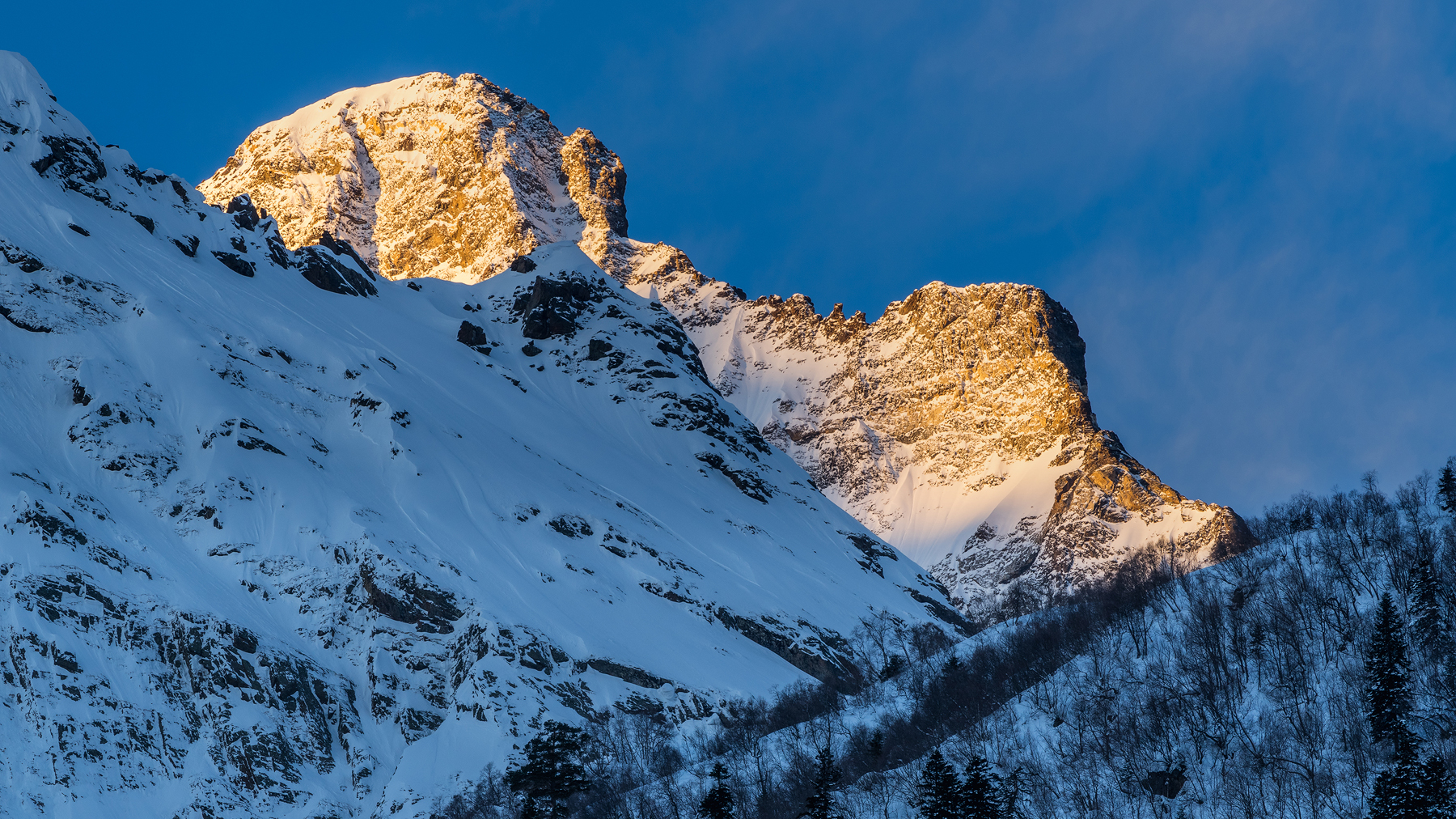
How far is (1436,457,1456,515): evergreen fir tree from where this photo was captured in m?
101

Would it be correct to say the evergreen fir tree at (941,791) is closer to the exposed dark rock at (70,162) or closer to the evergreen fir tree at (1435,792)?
the evergreen fir tree at (1435,792)

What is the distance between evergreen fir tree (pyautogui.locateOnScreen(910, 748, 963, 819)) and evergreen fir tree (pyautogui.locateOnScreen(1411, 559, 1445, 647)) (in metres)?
32.3

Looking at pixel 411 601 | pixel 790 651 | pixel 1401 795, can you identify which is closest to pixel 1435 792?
pixel 1401 795

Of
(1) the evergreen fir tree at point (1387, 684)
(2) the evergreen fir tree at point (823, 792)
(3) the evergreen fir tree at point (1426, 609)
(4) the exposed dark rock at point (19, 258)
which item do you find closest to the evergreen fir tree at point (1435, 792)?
(1) the evergreen fir tree at point (1387, 684)

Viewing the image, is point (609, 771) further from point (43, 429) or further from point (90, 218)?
point (90, 218)

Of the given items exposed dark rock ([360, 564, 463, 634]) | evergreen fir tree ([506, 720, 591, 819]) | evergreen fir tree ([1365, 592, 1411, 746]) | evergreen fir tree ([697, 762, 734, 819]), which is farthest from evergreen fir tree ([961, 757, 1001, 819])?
exposed dark rock ([360, 564, 463, 634])

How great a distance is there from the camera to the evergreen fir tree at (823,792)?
7081cm

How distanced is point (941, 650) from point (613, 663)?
3768 cm

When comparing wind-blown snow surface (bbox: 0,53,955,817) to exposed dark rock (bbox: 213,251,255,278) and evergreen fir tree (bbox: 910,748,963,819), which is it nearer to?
exposed dark rock (bbox: 213,251,255,278)

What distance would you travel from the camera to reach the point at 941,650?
485 feet

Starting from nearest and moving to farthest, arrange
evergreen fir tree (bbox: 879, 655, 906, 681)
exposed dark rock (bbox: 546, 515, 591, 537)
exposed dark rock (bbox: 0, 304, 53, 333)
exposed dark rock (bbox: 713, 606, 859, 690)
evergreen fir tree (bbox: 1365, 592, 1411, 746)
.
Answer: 1. evergreen fir tree (bbox: 1365, 592, 1411, 746)
2. evergreen fir tree (bbox: 879, 655, 906, 681)
3. exposed dark rock (bbox: 0, 304, 53, 333)
4. exposed dark rock (bbox: 713, 606, 859, 690)
5. exposed dark rock (bbox: 546, 515, 591, 537)

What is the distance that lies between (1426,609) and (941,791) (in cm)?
3518

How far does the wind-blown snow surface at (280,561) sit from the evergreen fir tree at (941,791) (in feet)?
154

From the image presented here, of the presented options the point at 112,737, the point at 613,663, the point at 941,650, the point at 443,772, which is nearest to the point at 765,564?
the point at 941,650
